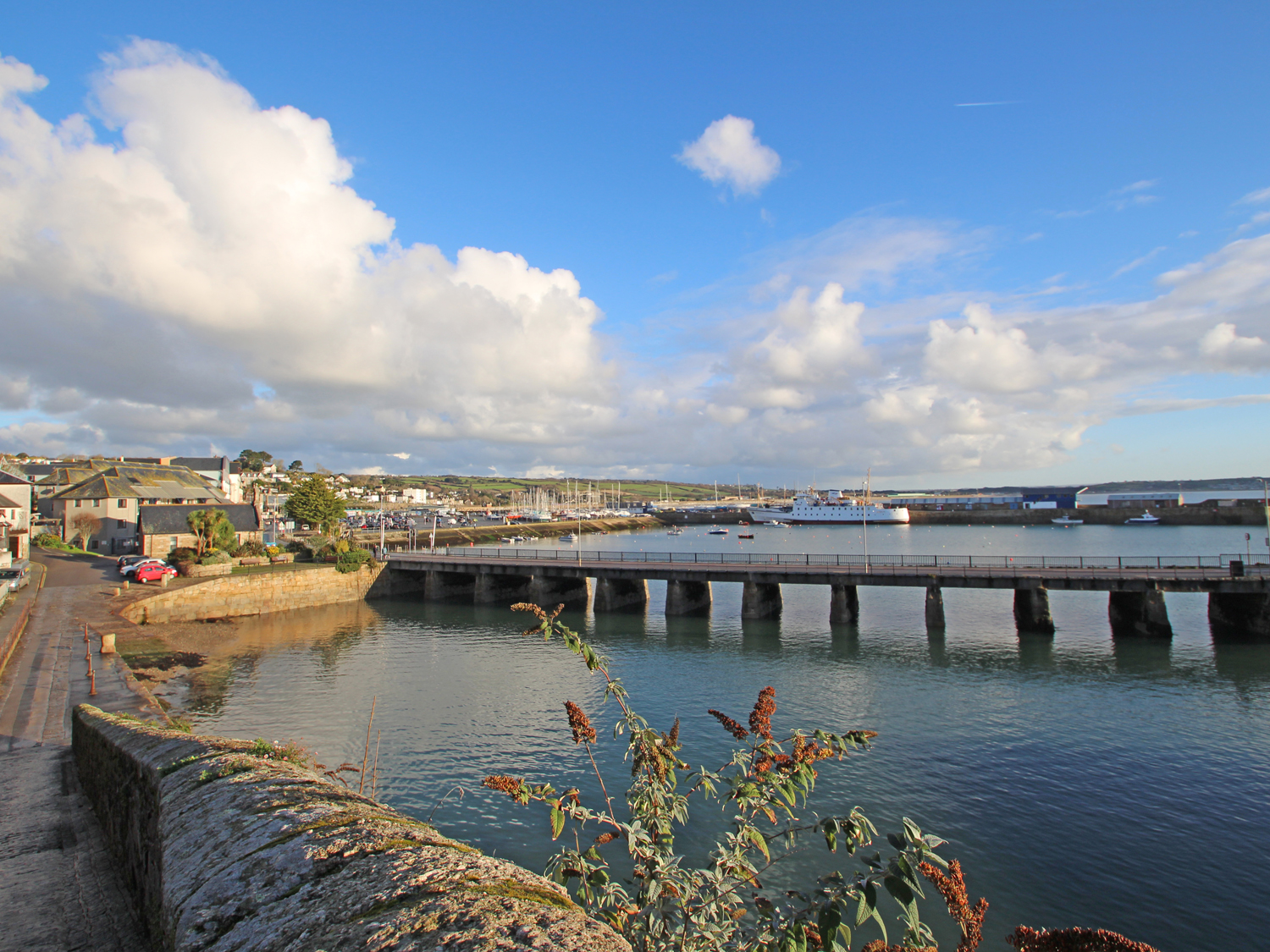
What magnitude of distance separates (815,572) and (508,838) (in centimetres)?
3301

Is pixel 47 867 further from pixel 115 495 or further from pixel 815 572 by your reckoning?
pixel 115 495

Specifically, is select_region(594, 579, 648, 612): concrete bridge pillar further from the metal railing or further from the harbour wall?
the harbour wall

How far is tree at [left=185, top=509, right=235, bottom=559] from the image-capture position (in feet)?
182

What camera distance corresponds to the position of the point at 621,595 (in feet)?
173

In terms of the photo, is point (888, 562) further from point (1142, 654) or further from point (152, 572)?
point (152, 572)

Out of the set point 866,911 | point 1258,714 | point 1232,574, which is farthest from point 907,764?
point 1232,574

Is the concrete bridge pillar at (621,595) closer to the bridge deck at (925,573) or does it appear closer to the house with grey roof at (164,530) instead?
the bridge deck at (925,573)

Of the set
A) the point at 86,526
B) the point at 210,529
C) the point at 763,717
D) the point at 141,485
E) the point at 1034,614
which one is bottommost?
the point at 1034,614

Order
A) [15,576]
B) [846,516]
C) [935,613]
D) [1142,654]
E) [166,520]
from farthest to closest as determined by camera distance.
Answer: [846,516] < [166,520] < [15,576] < [935,613] < [1142,654]

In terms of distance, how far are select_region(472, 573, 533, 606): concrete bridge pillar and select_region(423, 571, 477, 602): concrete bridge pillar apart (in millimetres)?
2144

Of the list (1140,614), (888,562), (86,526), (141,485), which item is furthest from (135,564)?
(1140,614)

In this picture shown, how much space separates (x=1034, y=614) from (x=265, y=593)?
175ft

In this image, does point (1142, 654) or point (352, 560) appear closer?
point (1142, 654)

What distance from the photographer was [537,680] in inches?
1254
